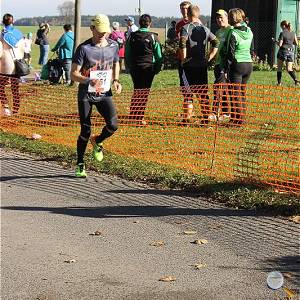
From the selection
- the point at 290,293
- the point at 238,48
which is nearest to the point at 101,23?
the point at 238,48

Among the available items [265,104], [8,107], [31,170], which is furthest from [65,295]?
[8,107]

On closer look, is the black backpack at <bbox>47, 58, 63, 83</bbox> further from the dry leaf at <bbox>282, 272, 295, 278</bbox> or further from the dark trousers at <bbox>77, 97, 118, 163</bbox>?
the dry leaf at <bbox>282, 272, 295, 278</bbox>

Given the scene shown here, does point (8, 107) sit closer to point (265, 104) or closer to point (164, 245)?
point (265, 104)

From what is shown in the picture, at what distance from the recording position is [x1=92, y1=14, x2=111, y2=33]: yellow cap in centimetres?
920

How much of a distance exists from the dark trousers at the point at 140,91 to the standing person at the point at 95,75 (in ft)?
10.2

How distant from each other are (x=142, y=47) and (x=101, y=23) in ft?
15.7

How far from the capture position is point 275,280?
575 cm

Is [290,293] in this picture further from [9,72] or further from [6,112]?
[9,72]

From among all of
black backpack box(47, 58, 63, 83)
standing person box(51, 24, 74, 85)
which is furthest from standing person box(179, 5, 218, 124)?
black backpack box(47, 58, 63, 83)

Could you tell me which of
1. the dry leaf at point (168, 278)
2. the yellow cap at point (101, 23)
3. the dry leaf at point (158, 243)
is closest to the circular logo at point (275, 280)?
the dry leaf at point (168, 278)

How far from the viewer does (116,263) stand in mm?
6230

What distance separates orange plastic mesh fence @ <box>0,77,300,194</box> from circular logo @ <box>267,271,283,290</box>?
270cm

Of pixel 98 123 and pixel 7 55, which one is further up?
pixel 7 55

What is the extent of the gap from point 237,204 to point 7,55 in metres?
7.30
